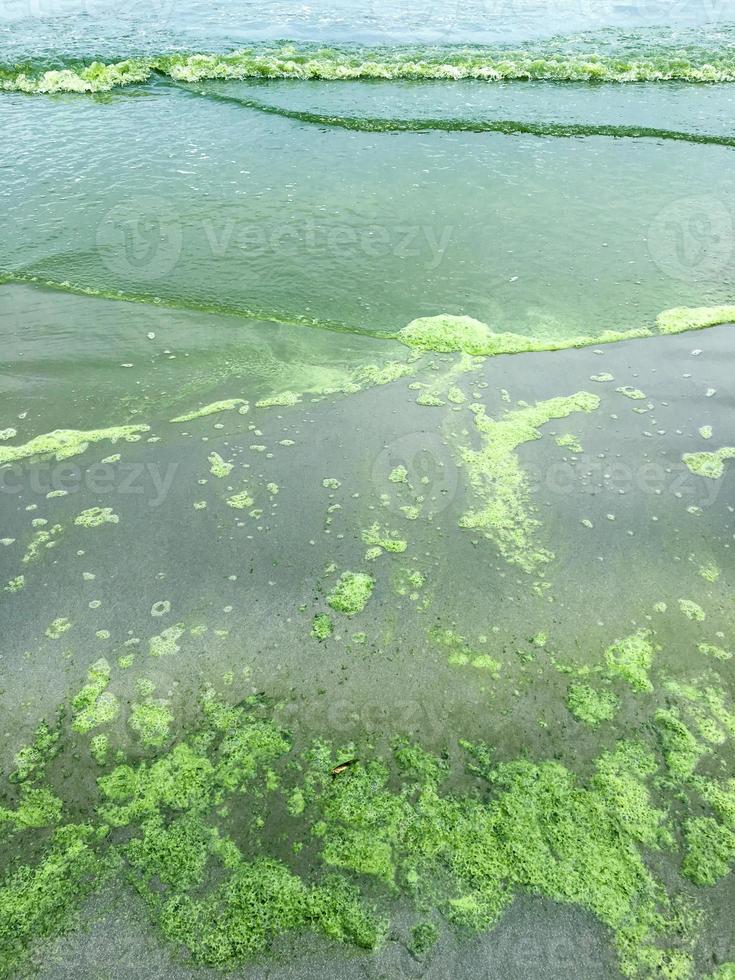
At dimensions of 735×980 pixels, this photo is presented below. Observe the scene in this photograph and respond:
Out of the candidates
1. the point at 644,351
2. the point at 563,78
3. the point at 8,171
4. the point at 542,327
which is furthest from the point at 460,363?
the point at 563,78

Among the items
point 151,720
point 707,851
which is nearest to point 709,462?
point 707,851

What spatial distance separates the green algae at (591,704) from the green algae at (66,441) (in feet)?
9.09

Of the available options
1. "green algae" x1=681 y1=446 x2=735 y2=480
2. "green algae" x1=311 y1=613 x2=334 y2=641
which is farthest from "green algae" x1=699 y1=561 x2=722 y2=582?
"green algae" x1=311 y1=613 x2=334 y2=641

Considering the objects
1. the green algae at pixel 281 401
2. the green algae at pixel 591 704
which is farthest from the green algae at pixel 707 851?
the green algae at pixel 281 401

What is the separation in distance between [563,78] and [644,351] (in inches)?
307

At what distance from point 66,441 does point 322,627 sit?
6.66 ft

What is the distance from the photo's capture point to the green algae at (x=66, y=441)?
153 inches

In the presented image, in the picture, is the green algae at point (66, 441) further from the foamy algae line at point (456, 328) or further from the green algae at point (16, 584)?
the foamy algae line at point (456, 328)

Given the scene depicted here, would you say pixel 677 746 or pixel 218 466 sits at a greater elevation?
pixel 218 466

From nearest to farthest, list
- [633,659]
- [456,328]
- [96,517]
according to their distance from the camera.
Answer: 1. [633,659]
2. [96,517]
3. [456,328]

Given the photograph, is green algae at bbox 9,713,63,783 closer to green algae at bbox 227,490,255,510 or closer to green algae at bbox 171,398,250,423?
green algae at bbox 227,490,255,510

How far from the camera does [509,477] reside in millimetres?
3799

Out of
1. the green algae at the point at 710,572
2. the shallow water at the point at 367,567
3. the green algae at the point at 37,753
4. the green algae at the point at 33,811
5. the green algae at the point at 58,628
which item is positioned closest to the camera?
the shallow water at the point at 367,567

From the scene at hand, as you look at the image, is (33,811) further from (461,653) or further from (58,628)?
(461,653)
